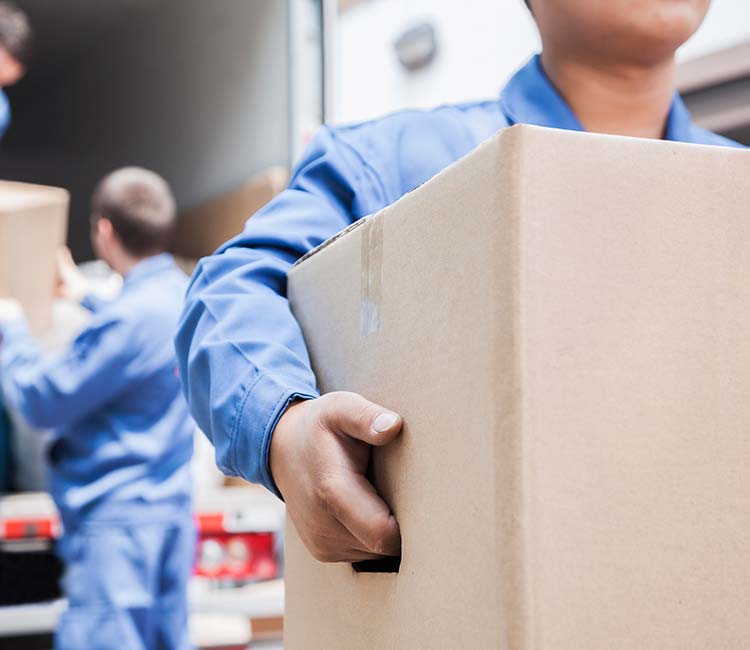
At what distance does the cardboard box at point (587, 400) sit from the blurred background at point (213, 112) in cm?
213

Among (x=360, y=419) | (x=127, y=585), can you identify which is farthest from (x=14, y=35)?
(x=360, y=419)

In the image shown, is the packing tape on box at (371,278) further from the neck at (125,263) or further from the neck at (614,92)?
the neck at (125,263)

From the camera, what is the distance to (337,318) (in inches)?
32.6

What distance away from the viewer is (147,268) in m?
2.84

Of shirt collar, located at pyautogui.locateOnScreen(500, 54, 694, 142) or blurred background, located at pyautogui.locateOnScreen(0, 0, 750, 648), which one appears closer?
shirt collar, located at pyautogui.locateOnScreen(500, 54, 694, 142)

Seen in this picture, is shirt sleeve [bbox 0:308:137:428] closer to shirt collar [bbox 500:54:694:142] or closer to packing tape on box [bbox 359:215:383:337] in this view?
shirt collar [bbox 500:54:694:142]

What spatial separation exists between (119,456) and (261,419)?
199cm

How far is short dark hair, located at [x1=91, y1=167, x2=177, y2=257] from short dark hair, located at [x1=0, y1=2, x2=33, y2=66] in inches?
17.3

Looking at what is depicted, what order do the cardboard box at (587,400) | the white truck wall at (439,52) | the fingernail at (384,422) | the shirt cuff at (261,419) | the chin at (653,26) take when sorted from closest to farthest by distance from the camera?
the cardboard box at (587,400) < the fingernail at (384,422) < the shirt cuff at (261,419) < the chin at (653,26) < the white truck wall at (439,52)

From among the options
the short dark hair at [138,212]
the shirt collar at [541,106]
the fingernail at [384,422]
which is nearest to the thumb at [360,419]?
the fingernail at [384,422]

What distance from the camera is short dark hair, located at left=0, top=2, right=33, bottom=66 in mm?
2781

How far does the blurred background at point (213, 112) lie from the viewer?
2.68 m

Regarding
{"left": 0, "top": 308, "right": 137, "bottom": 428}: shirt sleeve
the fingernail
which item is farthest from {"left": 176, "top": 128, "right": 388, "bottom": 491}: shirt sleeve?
{"left": 0, "top": 308, "right": 137, "bottom": 428}: shirt sleeve

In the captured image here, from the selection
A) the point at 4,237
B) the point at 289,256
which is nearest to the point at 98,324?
the point at 4,237
